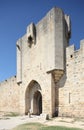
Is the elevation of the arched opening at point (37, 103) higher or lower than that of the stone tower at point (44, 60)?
lower

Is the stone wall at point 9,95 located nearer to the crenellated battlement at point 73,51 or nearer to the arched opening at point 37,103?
the arched opening at point 37,103

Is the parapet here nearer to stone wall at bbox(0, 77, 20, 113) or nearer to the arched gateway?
the arched gateway

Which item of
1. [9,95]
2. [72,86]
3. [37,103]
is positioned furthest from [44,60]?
[9,95]

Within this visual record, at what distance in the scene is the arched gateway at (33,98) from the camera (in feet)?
60.1

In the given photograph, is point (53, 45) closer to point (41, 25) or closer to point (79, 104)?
point (41, 25)

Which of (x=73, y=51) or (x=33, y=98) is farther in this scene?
(x=33, y=98)

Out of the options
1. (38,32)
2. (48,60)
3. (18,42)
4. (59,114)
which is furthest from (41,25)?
(59,114)

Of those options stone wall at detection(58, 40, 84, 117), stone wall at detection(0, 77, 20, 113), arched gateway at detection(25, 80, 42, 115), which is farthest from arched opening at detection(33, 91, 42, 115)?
stone wall at detection(58, 40, 84, 117)

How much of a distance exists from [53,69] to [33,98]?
5.18 meters

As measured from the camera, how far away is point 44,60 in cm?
1570

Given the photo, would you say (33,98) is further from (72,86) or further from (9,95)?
(9,95)

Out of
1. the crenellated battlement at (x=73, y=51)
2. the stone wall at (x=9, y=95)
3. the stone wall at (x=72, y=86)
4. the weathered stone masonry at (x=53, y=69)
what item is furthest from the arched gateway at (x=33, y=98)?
the crenellated battlement at (x=73, y=51)

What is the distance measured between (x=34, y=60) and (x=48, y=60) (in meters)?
2.58

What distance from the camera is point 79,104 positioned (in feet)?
42.5
